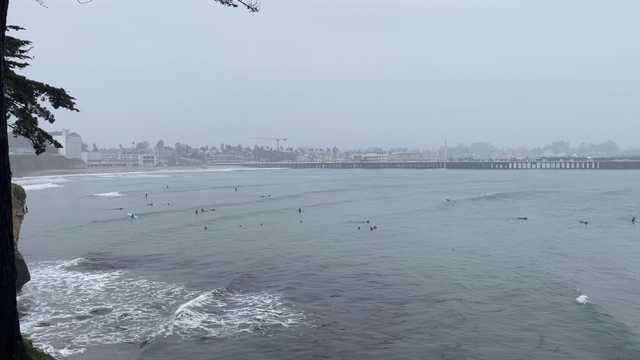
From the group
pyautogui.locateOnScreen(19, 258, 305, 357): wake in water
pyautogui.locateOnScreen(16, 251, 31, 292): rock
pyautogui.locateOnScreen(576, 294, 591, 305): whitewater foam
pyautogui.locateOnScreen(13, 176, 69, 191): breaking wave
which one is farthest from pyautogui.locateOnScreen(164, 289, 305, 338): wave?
pyautogui.locateOnScreen(13, 176, 69, 191): breaking wave

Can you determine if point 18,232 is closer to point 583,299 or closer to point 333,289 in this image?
point 333,289

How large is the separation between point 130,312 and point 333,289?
9.78 m

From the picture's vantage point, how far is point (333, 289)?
28.9m

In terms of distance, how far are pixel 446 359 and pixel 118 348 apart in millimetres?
11242

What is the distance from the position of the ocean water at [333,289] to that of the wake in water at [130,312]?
9cm

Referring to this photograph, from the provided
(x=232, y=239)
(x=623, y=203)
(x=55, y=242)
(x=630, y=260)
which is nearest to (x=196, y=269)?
(x=232, y=239)

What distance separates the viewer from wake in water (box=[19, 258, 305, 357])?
2147 centimetres

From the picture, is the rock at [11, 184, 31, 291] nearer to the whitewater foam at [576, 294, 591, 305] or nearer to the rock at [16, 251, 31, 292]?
the rock at [16, 251, 31, 292]

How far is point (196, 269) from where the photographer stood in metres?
34.1

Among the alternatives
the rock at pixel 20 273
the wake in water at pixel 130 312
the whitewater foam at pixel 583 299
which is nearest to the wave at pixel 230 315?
the wake in water at pixel 130 312

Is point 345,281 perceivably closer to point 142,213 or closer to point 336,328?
point 336,328

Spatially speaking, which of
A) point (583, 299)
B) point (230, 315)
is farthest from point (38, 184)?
point (583, 299)

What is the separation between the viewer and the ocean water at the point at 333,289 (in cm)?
2069

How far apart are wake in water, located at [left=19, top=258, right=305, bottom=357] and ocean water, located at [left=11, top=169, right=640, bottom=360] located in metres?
0.09
